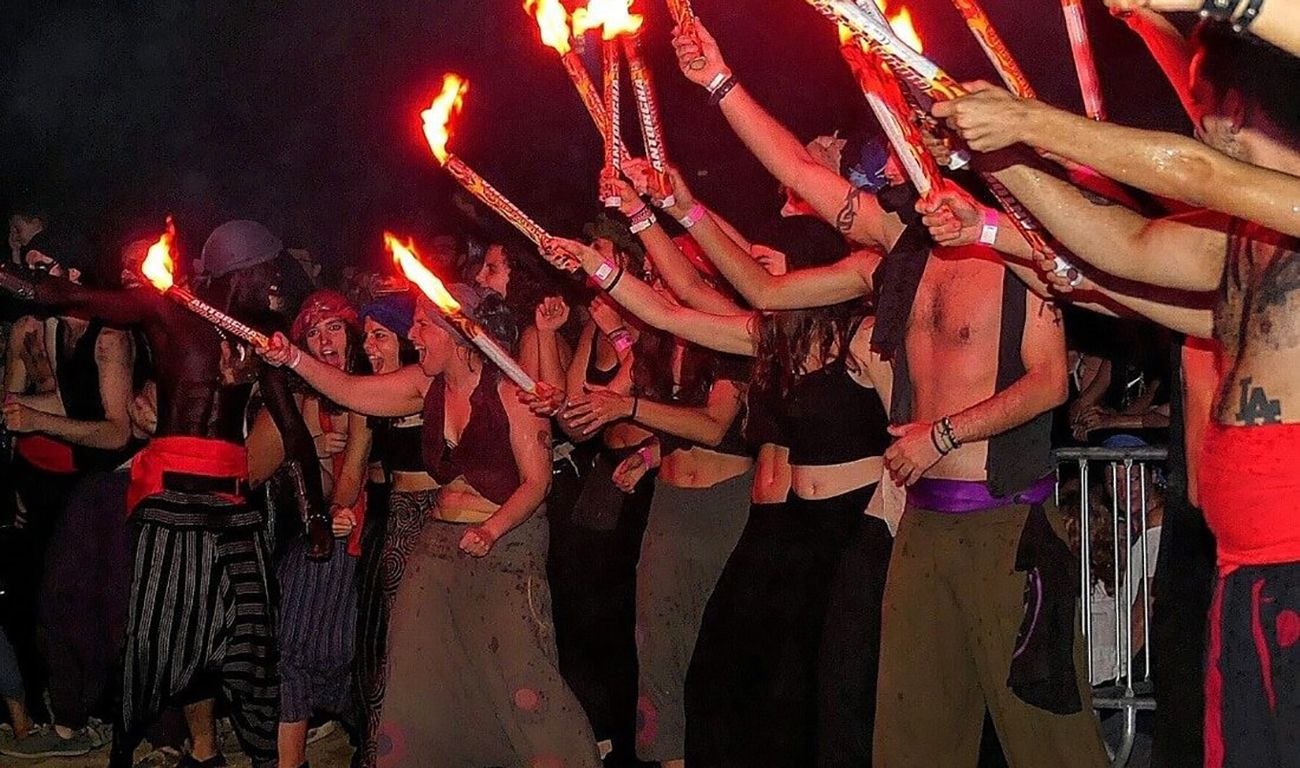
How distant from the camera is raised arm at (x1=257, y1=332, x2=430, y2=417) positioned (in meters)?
6.34

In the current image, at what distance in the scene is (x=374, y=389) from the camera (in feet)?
20.9

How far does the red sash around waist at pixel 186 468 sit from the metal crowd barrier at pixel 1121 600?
129 inches

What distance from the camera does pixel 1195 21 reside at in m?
3.06

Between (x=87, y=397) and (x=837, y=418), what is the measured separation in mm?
4359

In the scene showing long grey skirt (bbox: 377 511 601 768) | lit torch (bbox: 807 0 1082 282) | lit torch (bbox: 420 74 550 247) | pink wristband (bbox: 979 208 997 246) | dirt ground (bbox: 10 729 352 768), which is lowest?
dirt ground (bbox: 10 729 352 768)

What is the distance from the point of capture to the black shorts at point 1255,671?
2822mm

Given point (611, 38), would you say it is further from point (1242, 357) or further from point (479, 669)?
point (479, 669)

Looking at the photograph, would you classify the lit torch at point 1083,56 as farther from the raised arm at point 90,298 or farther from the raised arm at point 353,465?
the raised arm at point 90,298


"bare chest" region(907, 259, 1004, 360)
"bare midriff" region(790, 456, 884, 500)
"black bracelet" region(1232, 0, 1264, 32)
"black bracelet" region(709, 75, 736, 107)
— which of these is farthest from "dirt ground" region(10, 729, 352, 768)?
"black bracelet" region(1232, 0, 1264, 32)

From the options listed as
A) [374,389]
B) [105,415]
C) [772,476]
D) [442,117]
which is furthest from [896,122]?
[105,415]

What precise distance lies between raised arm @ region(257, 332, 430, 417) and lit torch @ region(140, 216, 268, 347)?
0.91 ft

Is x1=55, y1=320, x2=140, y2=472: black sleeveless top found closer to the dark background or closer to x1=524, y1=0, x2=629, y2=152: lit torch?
the dark background

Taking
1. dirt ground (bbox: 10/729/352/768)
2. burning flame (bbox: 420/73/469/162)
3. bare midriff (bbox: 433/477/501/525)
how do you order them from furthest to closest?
dirt ground (bbox: 10/729/352/768) < bare midriff (bbox: 433/477/501/525) < burning flame (bbox: 420/73/469/162)

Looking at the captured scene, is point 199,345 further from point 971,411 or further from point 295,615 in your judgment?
point 971,411
